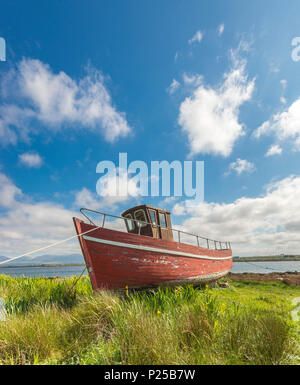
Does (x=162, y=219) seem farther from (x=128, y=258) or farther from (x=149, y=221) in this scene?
(x=128, y=258)

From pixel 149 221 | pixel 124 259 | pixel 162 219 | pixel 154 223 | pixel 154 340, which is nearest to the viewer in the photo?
pixel 154 340

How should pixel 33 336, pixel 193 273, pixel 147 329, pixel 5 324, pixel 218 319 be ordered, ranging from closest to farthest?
pixel 147 329
pixel 33 336
pixel 5 324
pixel 218 319
pixel 193 273

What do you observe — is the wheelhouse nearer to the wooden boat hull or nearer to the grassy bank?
the wooden boat hull

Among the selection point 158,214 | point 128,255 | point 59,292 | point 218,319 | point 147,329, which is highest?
point 158,214

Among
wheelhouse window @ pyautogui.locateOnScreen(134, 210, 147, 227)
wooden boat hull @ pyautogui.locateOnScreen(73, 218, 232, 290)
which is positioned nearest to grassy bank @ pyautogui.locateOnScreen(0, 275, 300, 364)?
wooden boat hull @ pyautogui.locateOnScreen(73, 218, 232, 290)

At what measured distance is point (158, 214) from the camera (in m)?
10.0

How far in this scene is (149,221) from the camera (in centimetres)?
961

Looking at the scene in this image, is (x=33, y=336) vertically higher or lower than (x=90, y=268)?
lower

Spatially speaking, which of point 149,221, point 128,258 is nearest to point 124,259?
point 128,258
